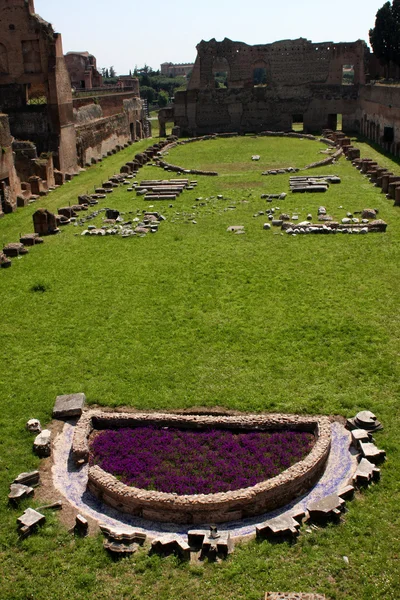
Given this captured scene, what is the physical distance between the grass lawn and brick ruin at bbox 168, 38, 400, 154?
87.2 ft

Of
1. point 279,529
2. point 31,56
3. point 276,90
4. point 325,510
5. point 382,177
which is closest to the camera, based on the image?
point 279,529

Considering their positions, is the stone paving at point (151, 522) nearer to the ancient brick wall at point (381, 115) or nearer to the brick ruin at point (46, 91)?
the brick ruin at point (46, 91)

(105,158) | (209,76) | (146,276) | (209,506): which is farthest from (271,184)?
(209,76)

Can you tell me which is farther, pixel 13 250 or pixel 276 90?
pixel 276 90

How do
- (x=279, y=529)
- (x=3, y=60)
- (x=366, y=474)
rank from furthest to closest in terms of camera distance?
(x=3, y=60) < (x=366, y=474) < (x=279, y=529)

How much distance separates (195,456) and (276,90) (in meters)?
44.8

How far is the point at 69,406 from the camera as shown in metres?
9.80

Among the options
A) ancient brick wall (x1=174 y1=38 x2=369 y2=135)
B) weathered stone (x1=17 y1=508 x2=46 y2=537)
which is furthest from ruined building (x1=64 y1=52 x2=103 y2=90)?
weathered stone (x1=17 y1=508 x2=46 y2=537)

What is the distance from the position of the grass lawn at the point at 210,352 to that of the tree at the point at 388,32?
99.0 feet

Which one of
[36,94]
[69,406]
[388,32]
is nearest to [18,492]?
[69,406]

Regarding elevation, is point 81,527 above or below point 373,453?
below

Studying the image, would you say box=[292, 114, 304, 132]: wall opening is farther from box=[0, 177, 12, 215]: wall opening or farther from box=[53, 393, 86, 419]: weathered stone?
box=[53, 393, 86, 419]: weathered stone

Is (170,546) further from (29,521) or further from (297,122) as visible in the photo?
(297,122)

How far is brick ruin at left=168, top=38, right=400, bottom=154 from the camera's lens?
46156 millimetres
